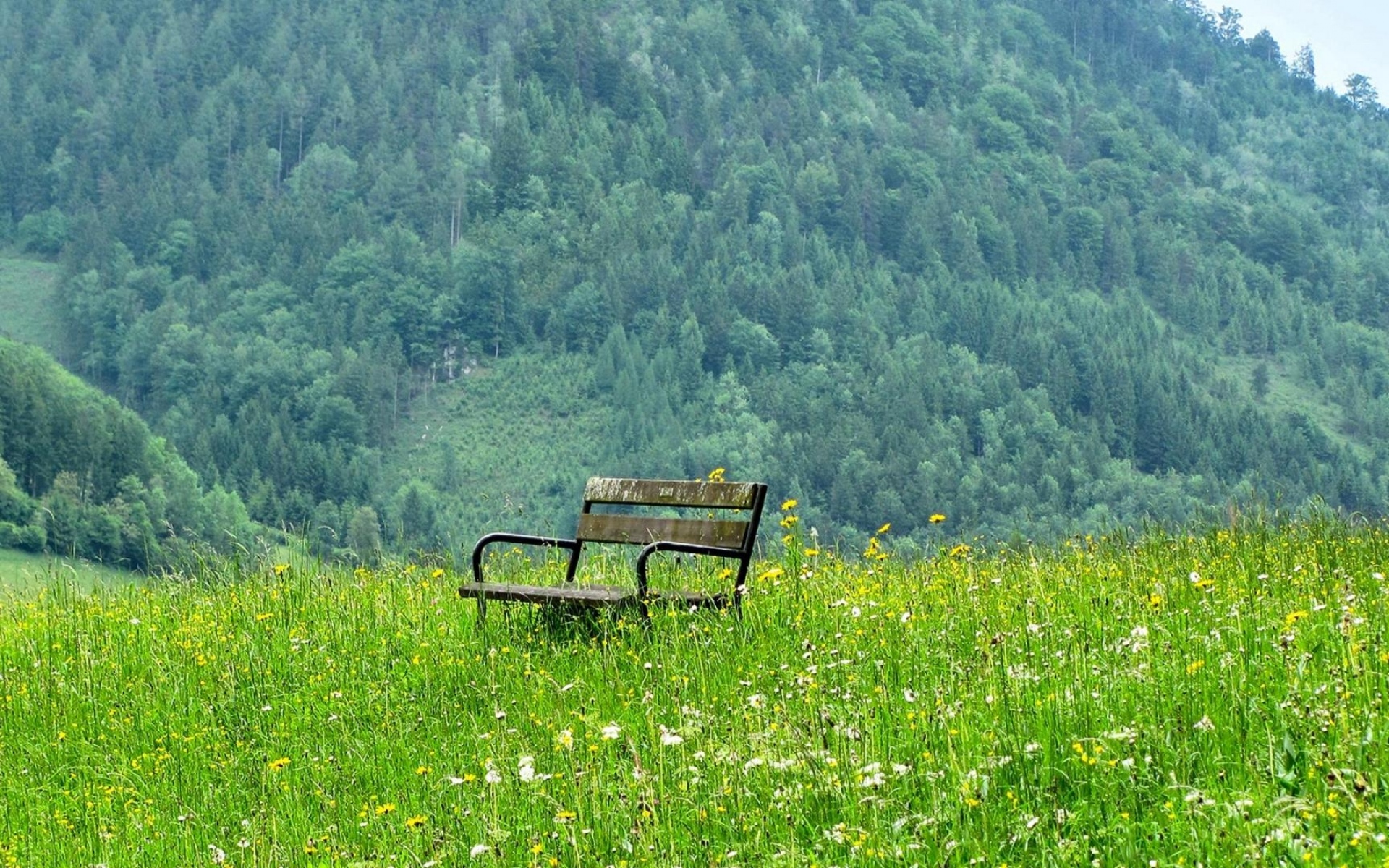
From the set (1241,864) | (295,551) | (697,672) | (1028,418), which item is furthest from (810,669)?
(1028,418)

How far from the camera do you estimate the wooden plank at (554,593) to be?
6996 mm

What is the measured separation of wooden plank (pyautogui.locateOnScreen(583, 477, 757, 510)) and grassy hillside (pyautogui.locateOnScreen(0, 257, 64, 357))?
173 metres

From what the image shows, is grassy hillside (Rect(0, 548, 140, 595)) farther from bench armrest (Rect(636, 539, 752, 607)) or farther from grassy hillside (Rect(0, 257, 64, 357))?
grassy hillside (Rect(0, 257, 64, 357))

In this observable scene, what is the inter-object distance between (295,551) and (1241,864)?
7.08m

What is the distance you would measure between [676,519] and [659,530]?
0.15 metres

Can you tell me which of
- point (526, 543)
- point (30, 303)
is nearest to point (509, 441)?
point (30, 303)

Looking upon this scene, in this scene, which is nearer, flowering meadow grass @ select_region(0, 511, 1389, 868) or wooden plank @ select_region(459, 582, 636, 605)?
flowering meadow grass @ select_region(0, 511, 1389, 868)

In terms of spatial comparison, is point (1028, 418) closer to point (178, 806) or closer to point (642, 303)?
point (642, 303)

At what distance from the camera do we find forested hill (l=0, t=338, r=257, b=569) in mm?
93312

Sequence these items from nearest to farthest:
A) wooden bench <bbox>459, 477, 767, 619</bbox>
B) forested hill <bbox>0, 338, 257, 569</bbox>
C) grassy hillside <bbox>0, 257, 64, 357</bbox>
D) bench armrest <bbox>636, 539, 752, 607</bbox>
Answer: bench armrest <bbox>636, 539, 752, 607</bbox> < wooden bench <bbox>459, 477, 767, 619</bbox> < forested hill <bbox>0, 338, 257, 569</bbox> < grassy hillside <bbox>0, 257, 64, 357</bbox>

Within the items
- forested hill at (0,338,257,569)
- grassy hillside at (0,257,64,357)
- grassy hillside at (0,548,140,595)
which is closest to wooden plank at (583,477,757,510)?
grassy hillside at (0,548,140,595)

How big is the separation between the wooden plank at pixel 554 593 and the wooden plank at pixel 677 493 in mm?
465

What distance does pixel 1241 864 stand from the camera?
356cm

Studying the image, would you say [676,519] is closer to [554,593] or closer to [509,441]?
[554,593]
